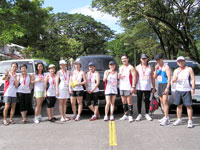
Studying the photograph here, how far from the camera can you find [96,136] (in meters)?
5.90

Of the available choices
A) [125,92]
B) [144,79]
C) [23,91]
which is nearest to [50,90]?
[23,91]

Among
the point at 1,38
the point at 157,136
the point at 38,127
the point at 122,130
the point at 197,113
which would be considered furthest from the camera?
the point at 1,38

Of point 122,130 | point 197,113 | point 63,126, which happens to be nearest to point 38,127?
point 63,126

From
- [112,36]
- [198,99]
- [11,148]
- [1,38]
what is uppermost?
[112,36]

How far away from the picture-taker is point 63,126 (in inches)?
274

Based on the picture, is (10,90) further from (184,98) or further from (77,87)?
(184,98)

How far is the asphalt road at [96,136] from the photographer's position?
5.17m

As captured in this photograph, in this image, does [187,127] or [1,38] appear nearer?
[187,127]

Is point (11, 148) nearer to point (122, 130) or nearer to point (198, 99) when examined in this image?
point (122, 130)

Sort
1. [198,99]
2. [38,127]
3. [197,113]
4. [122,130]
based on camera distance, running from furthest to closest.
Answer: [197,113] < [198,99] < [38,127] < [122,130]

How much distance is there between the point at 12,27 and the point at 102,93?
11.1 metres

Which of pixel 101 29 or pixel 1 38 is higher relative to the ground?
pixel 101 29

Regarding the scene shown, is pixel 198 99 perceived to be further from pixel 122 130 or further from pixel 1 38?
pixel 1 38

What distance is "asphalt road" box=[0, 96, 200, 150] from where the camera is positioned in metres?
5.17
